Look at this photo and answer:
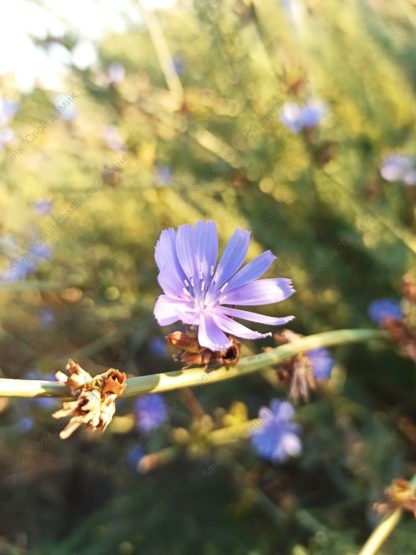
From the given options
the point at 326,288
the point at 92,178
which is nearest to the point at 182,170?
the point at 92,178

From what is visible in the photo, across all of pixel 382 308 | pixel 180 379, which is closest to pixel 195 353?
pixel 180 379

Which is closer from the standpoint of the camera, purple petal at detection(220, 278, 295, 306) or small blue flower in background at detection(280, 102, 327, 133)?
purple petal at detection(220, 278, 295, 306)

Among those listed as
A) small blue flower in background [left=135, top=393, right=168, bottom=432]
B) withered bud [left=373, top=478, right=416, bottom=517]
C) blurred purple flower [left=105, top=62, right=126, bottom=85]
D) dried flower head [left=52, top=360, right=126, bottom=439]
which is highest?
blurred purple flower [left=105, top=62, right=126, bottom=85]

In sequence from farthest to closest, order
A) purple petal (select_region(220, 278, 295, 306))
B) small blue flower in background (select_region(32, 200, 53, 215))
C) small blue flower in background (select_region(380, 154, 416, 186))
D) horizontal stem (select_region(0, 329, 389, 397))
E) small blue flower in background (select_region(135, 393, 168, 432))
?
1. small blue flower in background (select_region(32, 200, 53, 215))
2. small blue flower in background (select_region(380, 154, 416, 186))
3. small blue flower in background (select_region(135, 393, 168, 432))
4. purple petal (select_region(220, 278, 295, 306))
5. horizontal stem (select_region(0, 329, 389, 397))

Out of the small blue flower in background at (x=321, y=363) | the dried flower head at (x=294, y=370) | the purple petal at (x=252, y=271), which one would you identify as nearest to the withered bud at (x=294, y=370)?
the dried flower head at (x=294, y=370)

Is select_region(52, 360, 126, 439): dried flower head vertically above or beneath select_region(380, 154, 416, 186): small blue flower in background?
beneath

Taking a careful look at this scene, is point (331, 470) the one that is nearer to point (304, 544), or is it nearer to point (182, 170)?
point (304, 544)

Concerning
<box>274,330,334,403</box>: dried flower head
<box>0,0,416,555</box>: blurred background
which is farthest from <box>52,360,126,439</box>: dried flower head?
<box>0,0,416,555</box>: blurred background

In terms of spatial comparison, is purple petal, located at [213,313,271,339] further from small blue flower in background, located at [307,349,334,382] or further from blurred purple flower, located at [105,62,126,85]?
blurred purple flower, located at [105,62,126,85]
